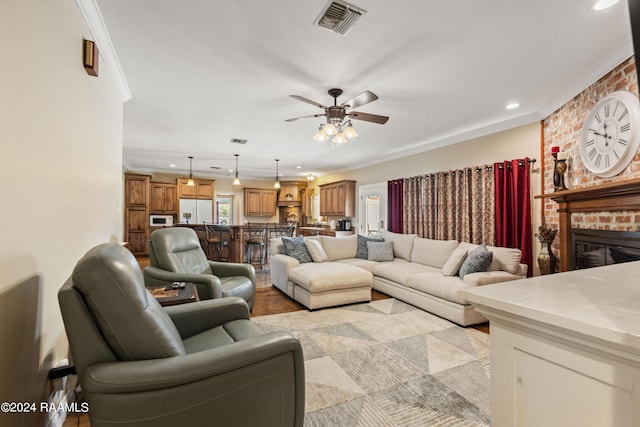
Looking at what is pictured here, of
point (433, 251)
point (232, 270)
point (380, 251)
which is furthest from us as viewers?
point (380, 251)

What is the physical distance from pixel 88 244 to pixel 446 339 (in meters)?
3.22

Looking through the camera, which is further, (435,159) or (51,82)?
(435,159)

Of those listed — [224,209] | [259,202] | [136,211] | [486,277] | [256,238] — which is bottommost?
[486,277]

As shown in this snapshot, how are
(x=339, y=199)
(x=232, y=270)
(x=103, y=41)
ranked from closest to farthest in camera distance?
(x=103, y=41) < (x=232, y=270) < (x=339, y=199)

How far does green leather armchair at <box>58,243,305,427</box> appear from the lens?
1021 millimetres

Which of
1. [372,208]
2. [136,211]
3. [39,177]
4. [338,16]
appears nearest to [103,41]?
[39,177]

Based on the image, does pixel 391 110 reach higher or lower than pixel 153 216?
higher

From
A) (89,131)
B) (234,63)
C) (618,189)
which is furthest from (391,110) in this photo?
(89,131)

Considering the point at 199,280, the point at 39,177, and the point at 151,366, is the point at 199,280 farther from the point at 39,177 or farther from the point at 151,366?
the point at 151,366

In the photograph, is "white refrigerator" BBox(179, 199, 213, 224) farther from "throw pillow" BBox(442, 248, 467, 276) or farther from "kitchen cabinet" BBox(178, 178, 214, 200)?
"throw pillow" BBox(442, 248, 467, 276)

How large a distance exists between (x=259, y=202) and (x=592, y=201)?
8.16 metres

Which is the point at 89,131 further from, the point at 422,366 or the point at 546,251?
the point at 546,251

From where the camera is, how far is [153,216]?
7.95m

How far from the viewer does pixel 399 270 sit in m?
4.25
